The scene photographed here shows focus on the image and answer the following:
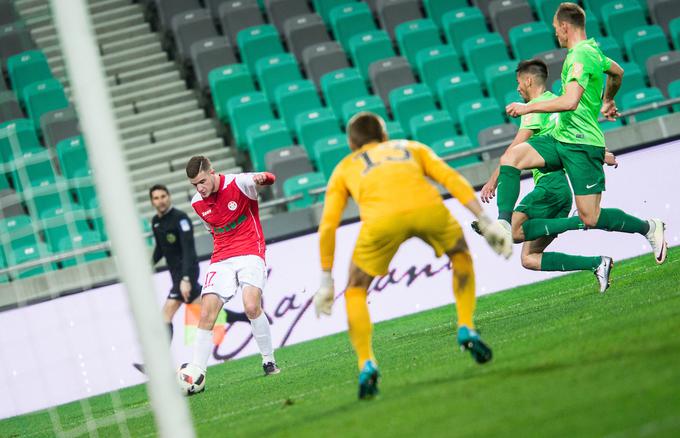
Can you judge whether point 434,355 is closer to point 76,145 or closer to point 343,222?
point 343,222

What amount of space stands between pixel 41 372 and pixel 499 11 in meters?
9.50

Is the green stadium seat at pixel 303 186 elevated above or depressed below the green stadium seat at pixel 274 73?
below

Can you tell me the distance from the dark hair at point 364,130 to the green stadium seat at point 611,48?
1126cm

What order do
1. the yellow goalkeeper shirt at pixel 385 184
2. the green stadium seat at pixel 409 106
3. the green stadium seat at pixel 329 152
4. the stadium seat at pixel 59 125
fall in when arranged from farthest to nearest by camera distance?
the stadium seat at pixel 59 125, the green stadium seat at pixel 409 106, the green stadium seat at pixel 329 152, the yellow goalkeeper shirt at pixel 385 184

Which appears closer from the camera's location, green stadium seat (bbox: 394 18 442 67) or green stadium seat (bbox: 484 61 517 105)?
green stadium seat (bbox: 484 61 517 105)

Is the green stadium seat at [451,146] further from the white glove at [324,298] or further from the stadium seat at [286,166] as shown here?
the white glove at [324,298]

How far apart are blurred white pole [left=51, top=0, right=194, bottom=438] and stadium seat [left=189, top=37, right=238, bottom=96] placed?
12513mm

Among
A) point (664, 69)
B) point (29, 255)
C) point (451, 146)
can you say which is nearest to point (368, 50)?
point (451, 146)

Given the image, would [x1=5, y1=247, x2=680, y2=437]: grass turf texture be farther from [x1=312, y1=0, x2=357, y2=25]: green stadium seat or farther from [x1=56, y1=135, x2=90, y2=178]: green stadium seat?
[x1=312, y1=0, x2=357, y2=25]: green stadium seat

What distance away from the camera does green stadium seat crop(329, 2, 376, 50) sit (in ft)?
59.1

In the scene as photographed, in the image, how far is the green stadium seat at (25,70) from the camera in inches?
680

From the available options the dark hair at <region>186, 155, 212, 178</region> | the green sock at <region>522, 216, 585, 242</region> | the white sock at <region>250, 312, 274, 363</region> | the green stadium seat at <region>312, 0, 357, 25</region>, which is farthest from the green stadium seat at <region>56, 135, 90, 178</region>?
the green sock at <region>522, 216, 585, 242</region>

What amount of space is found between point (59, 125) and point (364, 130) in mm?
10782

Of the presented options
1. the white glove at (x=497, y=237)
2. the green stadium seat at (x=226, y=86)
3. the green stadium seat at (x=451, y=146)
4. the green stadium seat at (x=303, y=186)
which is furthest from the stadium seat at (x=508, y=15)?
the white glove at (x=497, y=237)
